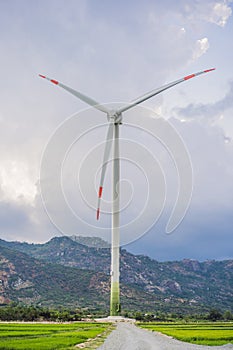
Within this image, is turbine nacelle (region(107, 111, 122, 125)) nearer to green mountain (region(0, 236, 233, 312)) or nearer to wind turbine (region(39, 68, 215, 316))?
wind turbine (region(39, 68, 215, 316))

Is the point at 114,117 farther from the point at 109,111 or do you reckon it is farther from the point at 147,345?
the point at 147,345

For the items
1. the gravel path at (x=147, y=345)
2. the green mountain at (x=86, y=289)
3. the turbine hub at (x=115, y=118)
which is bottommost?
the gravel path at (x=147, y=345)

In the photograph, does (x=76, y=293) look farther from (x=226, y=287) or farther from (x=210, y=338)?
(x=210, y=338)

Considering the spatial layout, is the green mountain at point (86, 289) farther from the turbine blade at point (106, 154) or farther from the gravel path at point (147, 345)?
the gravel path at point (147, 345)

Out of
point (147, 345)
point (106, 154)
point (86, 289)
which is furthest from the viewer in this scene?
point (86, 289)

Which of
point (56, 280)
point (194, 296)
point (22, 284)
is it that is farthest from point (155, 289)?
point (22, 284)

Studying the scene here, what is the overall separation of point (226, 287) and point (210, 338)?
167 m

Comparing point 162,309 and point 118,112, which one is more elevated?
point 118,112

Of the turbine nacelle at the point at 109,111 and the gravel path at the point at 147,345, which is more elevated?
the turbine nacelle at the point at 109,111

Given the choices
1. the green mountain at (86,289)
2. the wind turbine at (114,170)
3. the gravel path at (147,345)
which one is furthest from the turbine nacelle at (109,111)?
the green mountain at (86,289)

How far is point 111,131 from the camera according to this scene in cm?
6675

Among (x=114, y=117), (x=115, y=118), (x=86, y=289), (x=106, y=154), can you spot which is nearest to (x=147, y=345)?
(x=106, y=154)

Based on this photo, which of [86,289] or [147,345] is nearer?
[147,345]

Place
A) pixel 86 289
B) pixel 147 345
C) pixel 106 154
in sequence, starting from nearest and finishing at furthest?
pixel 147 345 < pixel 106 154 < pixel 86 289
